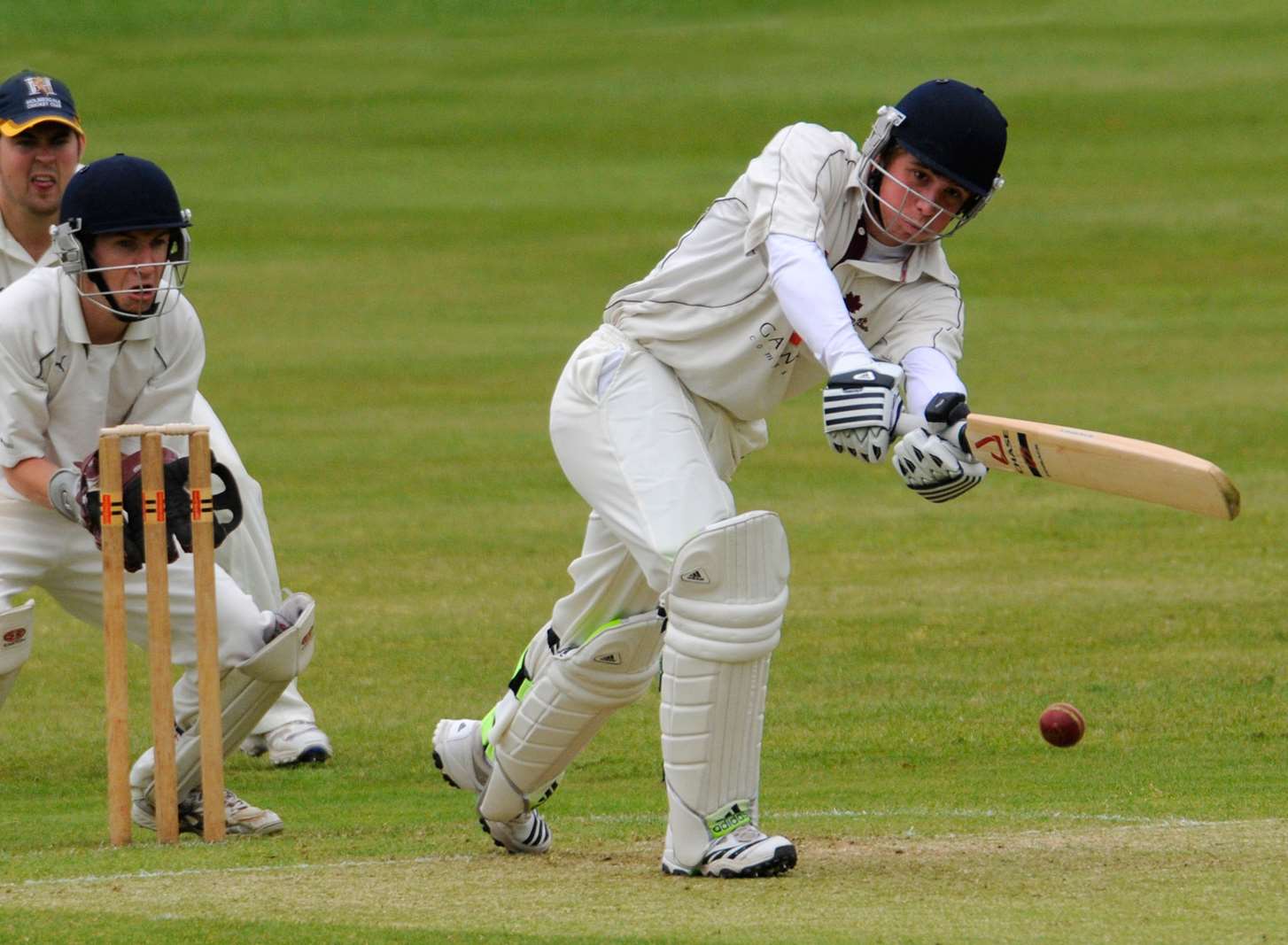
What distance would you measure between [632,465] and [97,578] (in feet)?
4.93

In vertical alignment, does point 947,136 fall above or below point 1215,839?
above

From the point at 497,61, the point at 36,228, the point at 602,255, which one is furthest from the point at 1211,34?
the point at 36,228

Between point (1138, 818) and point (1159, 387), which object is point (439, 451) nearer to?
point (1159, 387)

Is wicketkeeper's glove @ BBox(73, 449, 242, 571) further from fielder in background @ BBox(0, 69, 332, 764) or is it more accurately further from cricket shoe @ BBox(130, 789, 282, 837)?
fielder in background @ BBox(0, 69, 332, 764)

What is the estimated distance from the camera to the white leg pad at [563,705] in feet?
14.4

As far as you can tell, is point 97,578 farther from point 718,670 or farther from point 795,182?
point 795,182

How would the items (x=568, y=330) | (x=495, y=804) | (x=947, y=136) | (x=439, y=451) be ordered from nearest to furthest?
(x=947, y=136) < (x=495, y=804) < (x=439, y=451) < (x=568, y=330)

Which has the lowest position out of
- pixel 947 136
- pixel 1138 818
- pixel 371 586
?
pixel 371 586

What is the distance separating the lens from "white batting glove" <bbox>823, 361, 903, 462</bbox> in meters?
3.84

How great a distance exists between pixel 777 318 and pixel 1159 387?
940 cm

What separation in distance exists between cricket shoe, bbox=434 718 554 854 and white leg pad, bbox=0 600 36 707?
3.06ft

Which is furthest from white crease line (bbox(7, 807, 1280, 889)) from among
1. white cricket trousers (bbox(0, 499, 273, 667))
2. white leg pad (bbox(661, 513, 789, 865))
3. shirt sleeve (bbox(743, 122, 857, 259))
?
shirt sleeve (bbox(743, 122, 857, 259))

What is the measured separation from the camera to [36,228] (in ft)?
18.9

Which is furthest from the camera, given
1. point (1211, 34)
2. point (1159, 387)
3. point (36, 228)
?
point (1211, 34)
